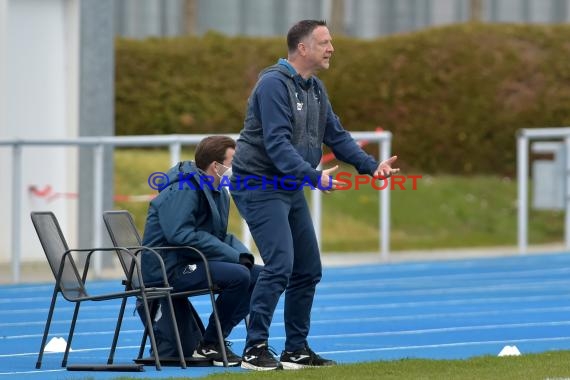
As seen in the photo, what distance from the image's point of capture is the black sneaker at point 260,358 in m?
9.26

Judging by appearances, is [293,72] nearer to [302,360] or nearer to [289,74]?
[289,74]

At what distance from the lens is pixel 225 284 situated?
379 inches

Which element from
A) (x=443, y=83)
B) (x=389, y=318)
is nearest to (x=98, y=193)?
(x=389, y=318)

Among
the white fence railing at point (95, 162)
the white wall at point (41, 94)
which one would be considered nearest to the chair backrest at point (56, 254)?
the white fence railing at point (95, 162)

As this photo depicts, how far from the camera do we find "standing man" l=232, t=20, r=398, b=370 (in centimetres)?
913

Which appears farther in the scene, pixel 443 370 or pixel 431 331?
pixel 431 331

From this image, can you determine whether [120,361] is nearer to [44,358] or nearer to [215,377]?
[44,358]

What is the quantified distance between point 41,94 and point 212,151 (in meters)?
9.68

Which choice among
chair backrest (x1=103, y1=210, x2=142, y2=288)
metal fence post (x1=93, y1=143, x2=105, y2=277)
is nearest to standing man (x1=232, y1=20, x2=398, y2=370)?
chair backrest (x1=103, y1=210, x2=142, y2=288)

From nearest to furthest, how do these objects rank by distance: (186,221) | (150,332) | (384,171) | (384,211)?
(384,171)
(150,332)
(186,221)
(384,211)

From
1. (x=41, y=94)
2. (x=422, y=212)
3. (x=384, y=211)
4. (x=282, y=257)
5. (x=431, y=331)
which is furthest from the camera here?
(x=422, y=212)

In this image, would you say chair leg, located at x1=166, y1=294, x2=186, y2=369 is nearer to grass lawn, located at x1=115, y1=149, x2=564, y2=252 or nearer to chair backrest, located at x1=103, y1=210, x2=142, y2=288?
chair backrest, located at x1=103, y1=210, x2=142, y2=288

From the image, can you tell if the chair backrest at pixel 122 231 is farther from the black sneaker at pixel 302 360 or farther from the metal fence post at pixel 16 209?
the metal fence post at pixel 16 209

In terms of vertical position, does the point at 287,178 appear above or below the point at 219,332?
above
